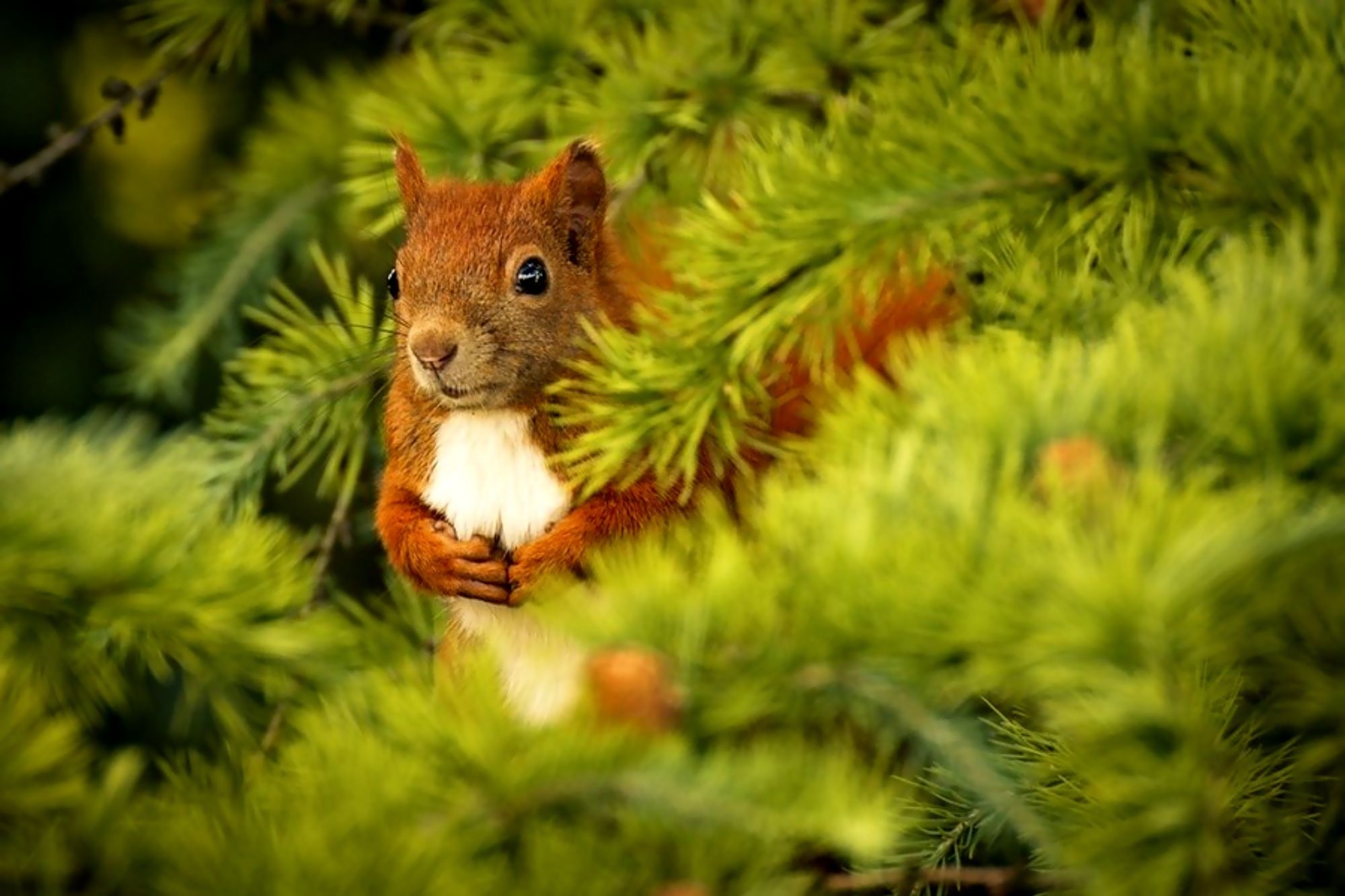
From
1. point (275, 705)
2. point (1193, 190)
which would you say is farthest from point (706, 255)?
point (275, 705)

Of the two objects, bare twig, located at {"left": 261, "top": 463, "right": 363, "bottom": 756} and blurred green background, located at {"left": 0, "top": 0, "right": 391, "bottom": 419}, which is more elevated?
blurred green background, located at {"left": 0, "top": 0, "right": 391, "bottom": 419}

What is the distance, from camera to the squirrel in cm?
97

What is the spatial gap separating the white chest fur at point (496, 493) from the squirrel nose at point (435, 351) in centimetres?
5

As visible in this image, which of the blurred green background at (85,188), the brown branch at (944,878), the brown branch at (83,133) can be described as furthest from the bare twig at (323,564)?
the blurred green background at (85,188)

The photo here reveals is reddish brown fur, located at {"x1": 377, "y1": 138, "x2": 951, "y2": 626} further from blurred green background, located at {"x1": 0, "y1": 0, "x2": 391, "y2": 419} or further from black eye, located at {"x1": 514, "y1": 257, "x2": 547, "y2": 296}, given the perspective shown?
blurred green background, located at {"x1": 0, "y1": 0, "x2": 391, "y2": 419}

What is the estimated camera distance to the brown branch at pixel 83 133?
1.16 meters

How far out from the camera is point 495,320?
1005 millimetres

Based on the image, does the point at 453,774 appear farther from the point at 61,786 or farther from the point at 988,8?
the point at 988,8

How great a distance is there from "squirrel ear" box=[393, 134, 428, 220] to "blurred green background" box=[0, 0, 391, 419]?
2.59ft

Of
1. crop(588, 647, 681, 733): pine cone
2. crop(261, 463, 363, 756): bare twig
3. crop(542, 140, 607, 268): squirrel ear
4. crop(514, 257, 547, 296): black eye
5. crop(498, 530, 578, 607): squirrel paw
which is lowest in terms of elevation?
crop(261, 463, 363, 756): bare twig

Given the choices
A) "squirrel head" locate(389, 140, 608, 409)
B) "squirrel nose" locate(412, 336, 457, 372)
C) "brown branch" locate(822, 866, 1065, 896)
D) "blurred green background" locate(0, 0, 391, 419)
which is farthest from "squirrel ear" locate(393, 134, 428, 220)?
"blurred green background" locate(0, 0, 391, 419)

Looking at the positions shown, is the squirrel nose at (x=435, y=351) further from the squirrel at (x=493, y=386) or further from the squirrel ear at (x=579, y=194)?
the squirrel ear at (x=579, y=194)

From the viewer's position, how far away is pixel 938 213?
0.73 m

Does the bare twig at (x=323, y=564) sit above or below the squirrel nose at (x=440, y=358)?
below
